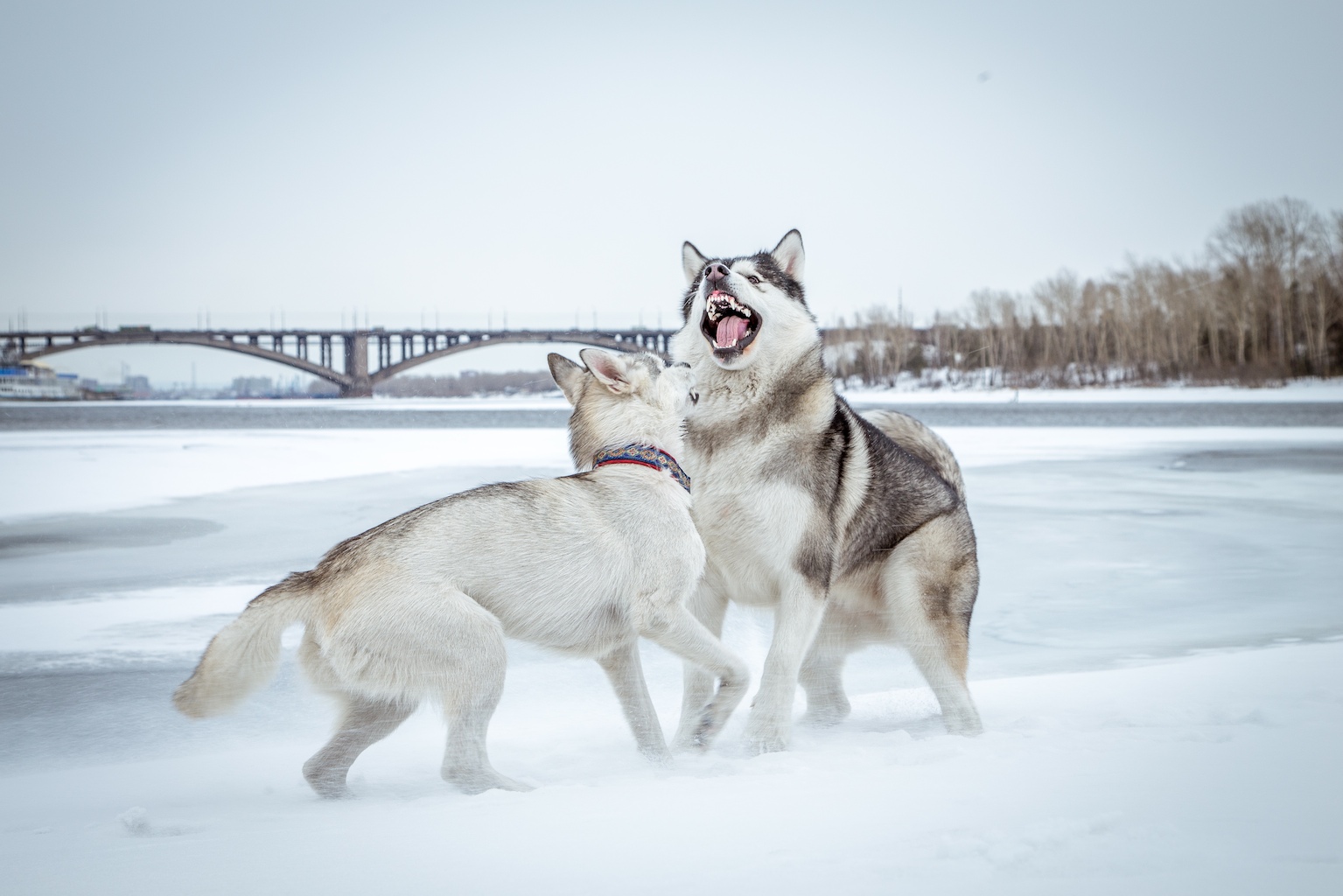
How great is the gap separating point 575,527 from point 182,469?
1188cm

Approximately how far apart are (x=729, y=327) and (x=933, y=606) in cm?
127

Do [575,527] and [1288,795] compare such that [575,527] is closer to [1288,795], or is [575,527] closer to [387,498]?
[1288,795]

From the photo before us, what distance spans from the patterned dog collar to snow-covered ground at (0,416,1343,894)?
0.87 m

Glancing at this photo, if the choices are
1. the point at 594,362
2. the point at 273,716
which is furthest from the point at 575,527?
the point at 273,716

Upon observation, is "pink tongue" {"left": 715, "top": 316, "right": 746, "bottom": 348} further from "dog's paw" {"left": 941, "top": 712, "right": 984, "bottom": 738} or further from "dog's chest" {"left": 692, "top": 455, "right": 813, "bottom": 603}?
"dog's paw" {"left": 941, "top": 712, "right": 984, "bottom": 738}

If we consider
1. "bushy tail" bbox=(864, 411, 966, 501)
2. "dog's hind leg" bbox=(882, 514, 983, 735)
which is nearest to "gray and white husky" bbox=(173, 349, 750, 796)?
"dog's hind leg" bbox=(882, 514, 983, 735)

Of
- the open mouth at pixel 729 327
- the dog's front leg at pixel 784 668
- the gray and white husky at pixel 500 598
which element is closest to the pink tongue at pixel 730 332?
the open mouth at pixel 729 327

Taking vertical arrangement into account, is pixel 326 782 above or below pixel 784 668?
below

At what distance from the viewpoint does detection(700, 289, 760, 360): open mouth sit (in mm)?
3115

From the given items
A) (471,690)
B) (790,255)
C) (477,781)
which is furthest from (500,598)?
(790,255)

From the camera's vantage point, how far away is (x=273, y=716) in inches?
133

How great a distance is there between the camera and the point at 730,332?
124 inches

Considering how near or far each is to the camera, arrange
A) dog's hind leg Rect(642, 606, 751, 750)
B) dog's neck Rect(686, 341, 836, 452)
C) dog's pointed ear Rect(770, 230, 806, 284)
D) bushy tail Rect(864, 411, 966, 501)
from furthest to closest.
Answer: bushy tail Rect(864, 411, 966, 501) → dog's pointed ear Rect(770, 230, 806, 284) → dog's neck Rect(686, 341, 836, 452) → dog's hind leg Rect(642, 606, 751, 750)

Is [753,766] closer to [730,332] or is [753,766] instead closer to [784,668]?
[784,668]
